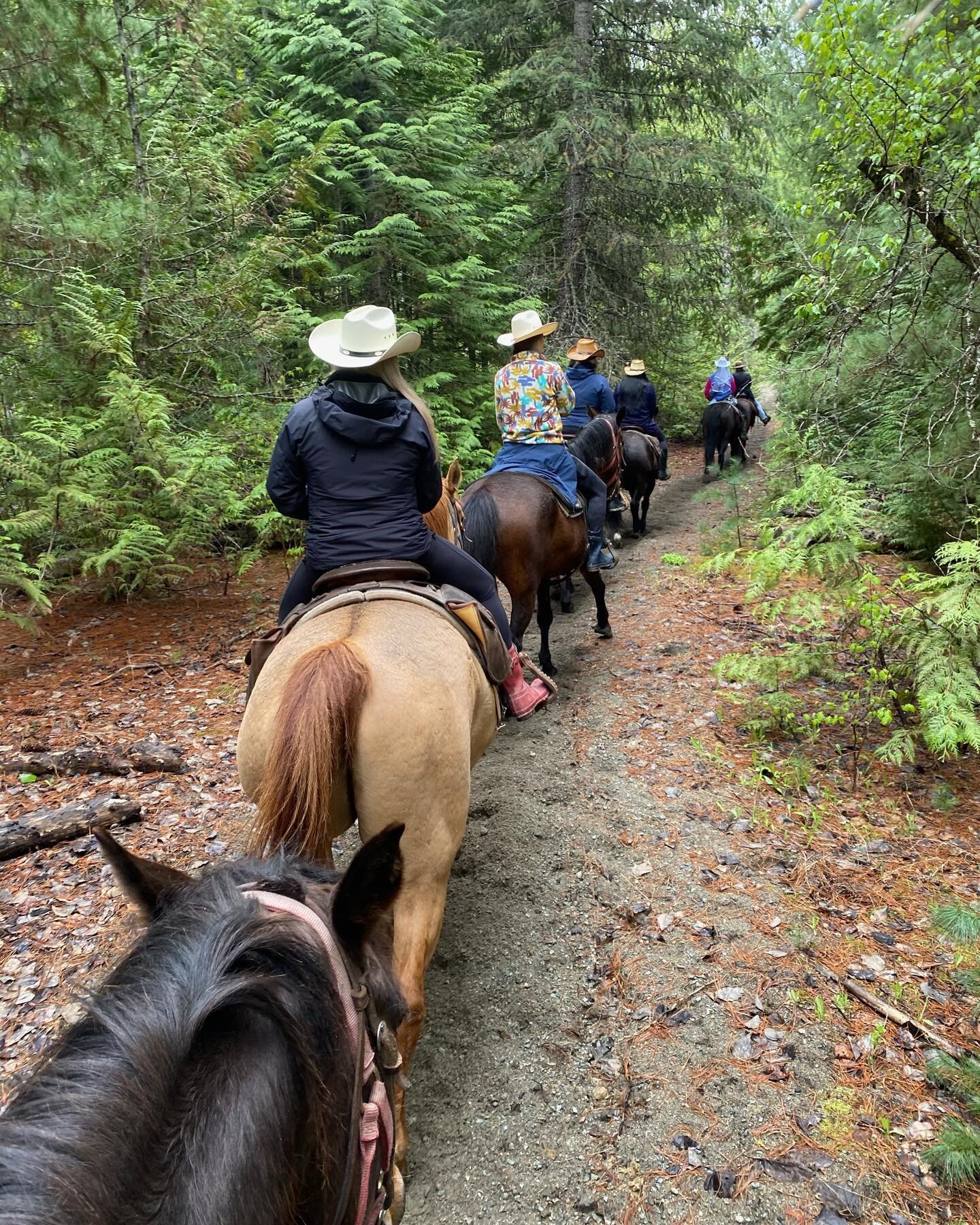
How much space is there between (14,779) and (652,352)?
43.9 feet

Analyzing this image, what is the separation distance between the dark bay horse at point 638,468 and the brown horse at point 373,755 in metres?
9.23

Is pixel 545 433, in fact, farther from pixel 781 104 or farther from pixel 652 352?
pixel 652 352

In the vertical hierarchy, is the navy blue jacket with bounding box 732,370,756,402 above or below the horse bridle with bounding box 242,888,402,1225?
above

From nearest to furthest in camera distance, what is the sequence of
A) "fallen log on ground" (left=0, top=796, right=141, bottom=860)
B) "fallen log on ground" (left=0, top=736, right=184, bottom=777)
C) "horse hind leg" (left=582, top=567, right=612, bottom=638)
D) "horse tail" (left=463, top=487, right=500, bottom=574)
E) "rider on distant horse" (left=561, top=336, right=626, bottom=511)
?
"fallen log on ground" (left=0, top=796, right=141, bottom=860)
"fallen log on ground" (left=0, top=736, right=184, bottom=777)
"horse tail" (left=463, top=487, right=500, bottom=574)
"horse hind leg" (left=582, top=567, right=612, bottom=638)
"rider on distant horse" (left=561, top=336, right=626, bottom=511)

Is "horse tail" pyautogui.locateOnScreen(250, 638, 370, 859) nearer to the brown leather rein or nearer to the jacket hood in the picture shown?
the jacket hood

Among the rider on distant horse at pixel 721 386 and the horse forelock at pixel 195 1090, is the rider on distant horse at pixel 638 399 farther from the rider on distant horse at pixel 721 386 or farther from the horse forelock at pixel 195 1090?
the horse forelock at pixel 195 1090

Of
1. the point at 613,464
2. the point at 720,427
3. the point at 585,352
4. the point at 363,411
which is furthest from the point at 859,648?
the point at 720,427

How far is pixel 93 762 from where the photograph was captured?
15.1 ft

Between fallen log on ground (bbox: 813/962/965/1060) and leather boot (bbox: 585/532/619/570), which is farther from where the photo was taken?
leather boot (bbox: 585/532/619/570)

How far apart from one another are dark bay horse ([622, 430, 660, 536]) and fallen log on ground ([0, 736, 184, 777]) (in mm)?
8386

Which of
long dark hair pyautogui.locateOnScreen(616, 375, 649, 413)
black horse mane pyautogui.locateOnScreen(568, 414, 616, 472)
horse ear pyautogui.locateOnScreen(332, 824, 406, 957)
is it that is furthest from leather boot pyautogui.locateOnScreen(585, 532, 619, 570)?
horse ear pyautogui.locateOnScreen(332, 824, 406, 957)

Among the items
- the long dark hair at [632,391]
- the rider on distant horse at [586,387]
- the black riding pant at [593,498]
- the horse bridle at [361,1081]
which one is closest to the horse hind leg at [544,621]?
the black riding pant at [593,498]

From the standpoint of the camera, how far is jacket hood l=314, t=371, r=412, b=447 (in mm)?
2906

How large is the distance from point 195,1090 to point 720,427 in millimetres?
15126
